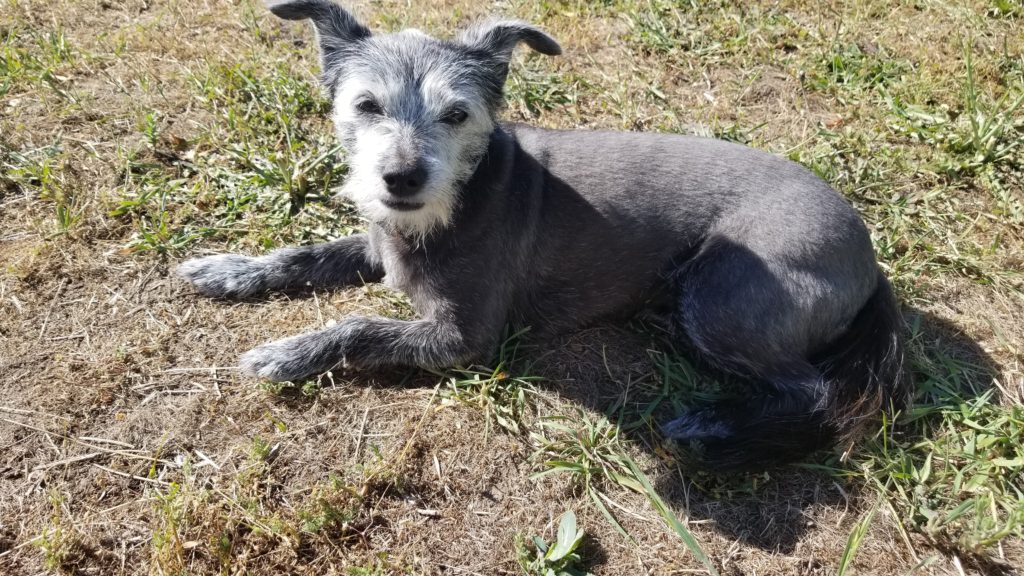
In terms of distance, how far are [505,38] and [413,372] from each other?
2189 mm

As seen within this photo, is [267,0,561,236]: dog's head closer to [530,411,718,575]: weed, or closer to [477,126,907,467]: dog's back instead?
[477,126,907,467]: dog's back

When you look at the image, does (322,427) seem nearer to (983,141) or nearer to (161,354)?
(161,354)

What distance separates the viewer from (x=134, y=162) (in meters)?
5.04

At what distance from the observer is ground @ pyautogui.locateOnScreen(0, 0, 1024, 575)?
337 centimetres

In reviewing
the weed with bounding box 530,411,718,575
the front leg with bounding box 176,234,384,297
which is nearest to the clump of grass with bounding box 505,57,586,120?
the front leg with bounding box 176,234,384,297

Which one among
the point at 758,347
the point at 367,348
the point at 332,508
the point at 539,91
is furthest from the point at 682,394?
the point at 539,91

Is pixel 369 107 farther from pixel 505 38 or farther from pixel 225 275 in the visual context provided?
pixel 225 275

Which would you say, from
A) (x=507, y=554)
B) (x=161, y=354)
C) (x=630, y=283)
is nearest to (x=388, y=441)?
(x=507, y=554)

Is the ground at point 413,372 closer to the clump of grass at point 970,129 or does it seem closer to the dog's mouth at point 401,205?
the clump of grass at point 970,129

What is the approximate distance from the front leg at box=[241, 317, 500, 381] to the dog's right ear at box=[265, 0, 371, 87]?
160 cm

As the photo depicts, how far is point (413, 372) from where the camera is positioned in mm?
4176

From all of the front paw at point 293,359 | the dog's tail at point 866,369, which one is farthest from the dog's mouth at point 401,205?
the dog's tail at point 866,369

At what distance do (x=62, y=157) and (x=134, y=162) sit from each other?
539mm

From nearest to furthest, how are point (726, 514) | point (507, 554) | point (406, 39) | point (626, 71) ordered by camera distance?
point (507, 554) < point (726, 514) < point (406, 39) < point (626, 71)
